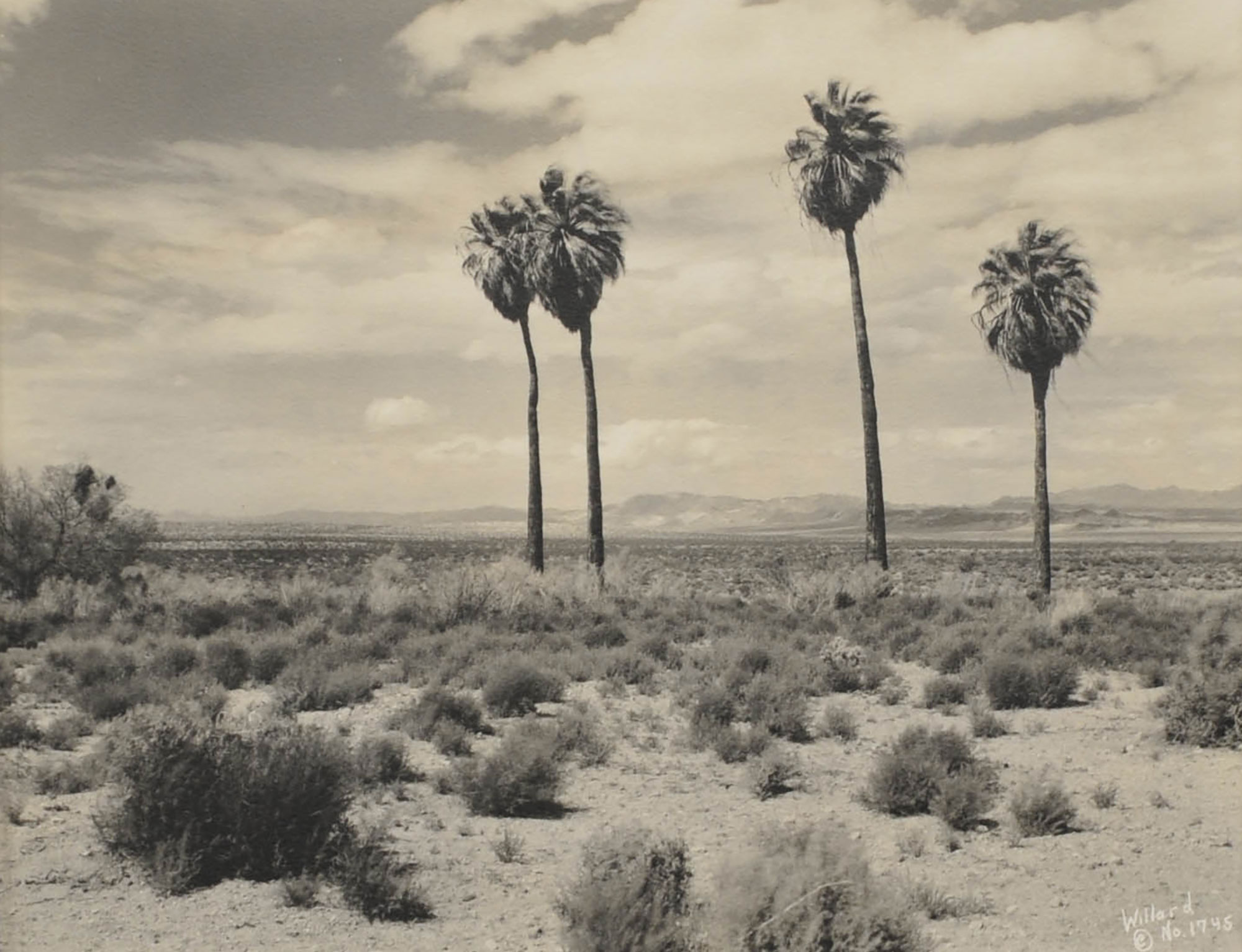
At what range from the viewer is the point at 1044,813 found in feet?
30.6

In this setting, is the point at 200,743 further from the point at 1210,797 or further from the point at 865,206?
the point at 865,206

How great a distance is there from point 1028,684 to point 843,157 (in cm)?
1684

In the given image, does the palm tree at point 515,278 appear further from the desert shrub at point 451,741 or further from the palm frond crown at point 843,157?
the desert shrub at point 451,741

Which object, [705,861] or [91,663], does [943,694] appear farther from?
[91,663]

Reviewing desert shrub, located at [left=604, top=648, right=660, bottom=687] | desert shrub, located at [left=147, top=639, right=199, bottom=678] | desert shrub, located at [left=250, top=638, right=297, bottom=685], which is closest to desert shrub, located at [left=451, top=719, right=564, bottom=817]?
desert shrub, located at [left=604, top=648, right=660, bottom=687]

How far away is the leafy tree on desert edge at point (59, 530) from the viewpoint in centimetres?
2498

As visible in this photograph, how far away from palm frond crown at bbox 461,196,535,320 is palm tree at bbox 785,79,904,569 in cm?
891

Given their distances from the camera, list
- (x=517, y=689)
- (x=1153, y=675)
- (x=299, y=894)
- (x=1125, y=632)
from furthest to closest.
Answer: (x=1125, y=632) < (x=1153, y=675) < (x=517, y=689) < (x=299, y=894)

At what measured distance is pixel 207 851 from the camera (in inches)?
321

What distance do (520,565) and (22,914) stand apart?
70.0 ft

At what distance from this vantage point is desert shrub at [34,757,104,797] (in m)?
10.7

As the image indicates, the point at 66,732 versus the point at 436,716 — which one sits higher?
the point at 66,732

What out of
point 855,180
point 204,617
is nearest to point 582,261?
point 855,180

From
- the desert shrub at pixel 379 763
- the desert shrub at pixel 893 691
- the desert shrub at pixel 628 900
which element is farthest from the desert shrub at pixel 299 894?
the desert shrub at pixel 893 691
